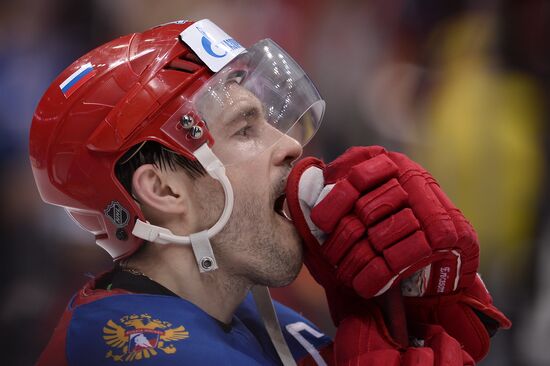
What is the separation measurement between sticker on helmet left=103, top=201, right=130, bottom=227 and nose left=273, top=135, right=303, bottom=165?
0.87ft

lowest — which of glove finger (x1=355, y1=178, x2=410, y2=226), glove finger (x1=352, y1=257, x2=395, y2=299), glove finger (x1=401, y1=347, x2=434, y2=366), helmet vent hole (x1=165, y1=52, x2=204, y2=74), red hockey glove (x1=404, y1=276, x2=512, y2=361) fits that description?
red hockey glove (x1=404, y1=276, x2=512, y2=361)

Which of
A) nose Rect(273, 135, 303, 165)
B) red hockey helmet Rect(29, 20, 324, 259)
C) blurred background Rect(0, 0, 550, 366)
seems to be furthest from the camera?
blurred background Rect(0, 0, 550, 366)

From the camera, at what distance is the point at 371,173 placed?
1319 millimetres

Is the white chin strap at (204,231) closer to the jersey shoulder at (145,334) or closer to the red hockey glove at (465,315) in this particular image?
the jersey shoulder at (145,334)

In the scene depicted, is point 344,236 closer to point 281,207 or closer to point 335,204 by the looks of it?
point 335,204

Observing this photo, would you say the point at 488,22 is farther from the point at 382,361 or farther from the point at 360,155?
the point at 382,361

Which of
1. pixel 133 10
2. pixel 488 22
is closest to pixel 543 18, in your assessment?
pixel 488 22

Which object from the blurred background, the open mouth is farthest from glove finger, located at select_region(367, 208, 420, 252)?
the blurred background

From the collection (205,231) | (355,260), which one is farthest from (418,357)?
(205,231)

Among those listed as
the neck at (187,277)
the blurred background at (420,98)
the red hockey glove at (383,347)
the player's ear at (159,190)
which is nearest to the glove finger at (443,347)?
the red hockey glove at (383,347)

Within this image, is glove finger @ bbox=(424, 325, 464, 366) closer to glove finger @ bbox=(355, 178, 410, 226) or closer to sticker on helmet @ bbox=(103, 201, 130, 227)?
glove finger @ bbox=(355, 178, 410, 226)

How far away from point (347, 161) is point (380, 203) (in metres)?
0.13

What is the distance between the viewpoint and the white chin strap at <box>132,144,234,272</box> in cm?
138

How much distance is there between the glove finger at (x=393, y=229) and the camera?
1288 mm
